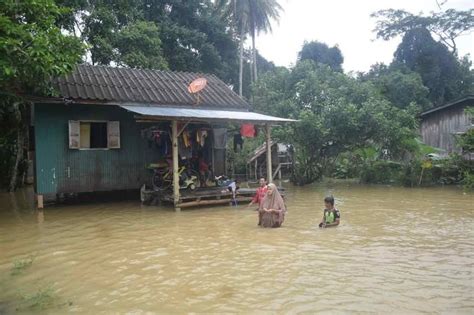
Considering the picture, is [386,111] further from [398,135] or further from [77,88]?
[77,88]

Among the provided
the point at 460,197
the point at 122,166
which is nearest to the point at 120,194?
the point at 122,166

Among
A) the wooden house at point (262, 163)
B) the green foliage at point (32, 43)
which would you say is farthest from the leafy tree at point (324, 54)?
the green foliage at point (32, 43)

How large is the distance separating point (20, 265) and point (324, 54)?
29.3 metres

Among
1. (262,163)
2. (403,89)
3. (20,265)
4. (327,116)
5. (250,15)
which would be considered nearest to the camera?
(20,265)

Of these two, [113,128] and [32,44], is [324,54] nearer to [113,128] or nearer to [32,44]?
[113,128]

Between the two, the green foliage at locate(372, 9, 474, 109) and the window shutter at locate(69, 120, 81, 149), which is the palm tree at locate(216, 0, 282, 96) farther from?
the window shutter at locate(69, 120, 81, 149)

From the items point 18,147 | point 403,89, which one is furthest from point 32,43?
point 403,89

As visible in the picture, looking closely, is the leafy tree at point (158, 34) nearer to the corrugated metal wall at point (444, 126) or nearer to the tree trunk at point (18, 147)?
the tree trunk at point (18, 147)

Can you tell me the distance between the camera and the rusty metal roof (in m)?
13.0

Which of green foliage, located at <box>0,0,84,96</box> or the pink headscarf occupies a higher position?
green foliage, located at <box>0,0,84,96</box>

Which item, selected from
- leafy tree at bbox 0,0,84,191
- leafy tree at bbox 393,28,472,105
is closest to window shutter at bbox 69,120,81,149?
leafy tree at bbox 0,0,84,191

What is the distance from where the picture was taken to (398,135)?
17.8m

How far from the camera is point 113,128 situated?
13.5 metres

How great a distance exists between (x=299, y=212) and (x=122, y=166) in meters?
5.69
